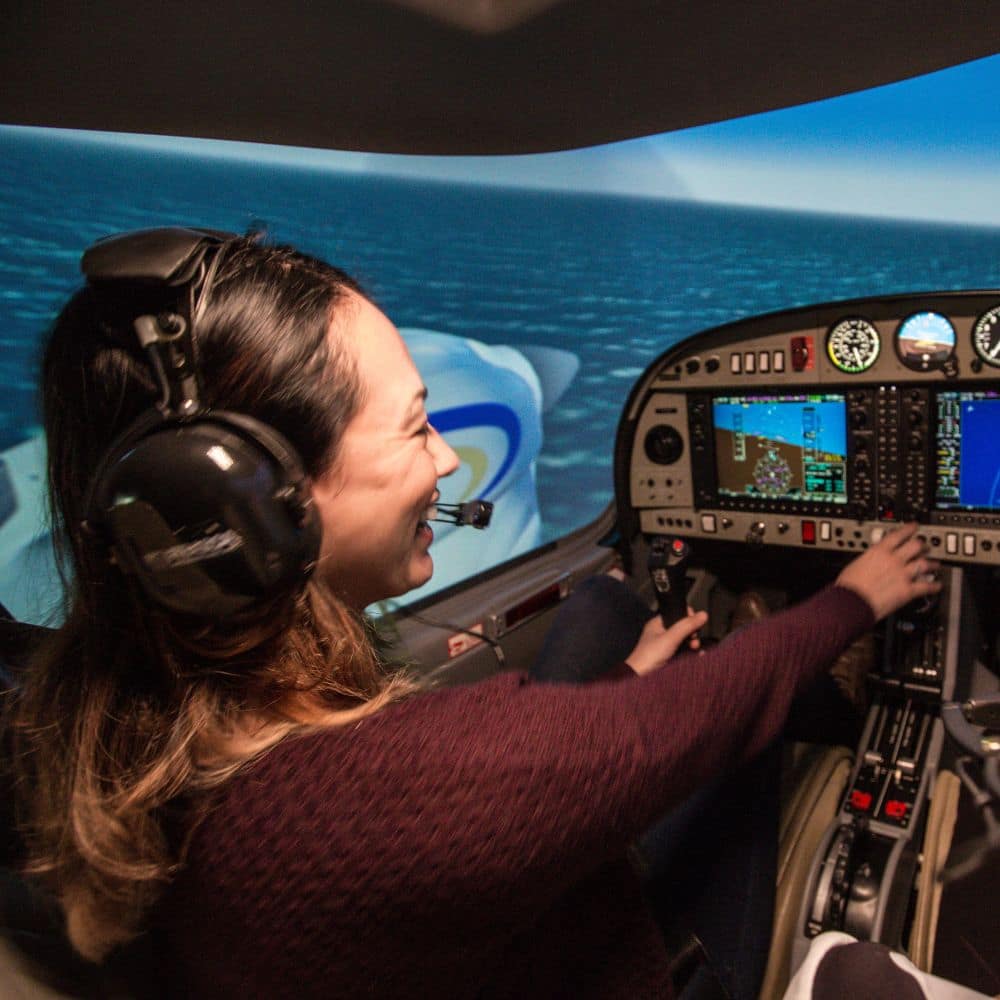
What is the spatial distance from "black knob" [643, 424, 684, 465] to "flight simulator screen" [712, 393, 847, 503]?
15 centimetres

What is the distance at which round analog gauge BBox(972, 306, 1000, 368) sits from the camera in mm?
1951

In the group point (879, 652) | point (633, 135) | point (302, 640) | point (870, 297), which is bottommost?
point (879, 652)

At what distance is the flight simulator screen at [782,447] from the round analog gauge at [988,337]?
388mm

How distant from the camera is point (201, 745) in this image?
1.97 feet

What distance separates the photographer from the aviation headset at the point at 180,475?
1.87 ft

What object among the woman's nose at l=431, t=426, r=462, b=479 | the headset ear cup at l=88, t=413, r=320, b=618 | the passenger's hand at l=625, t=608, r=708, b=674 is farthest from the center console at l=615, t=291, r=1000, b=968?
the headset ear cup at l=88, t=413, r=320, b=618

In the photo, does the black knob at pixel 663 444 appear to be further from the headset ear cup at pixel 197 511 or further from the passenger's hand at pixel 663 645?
the headset ear cup at pixel 197 511

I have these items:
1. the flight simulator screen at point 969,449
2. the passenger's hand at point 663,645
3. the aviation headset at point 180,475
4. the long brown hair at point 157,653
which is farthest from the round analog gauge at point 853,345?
the aviation headset at point 180,475

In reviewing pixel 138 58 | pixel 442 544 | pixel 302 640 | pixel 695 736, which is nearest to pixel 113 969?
pixel 302 640

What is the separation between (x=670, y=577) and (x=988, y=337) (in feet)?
3.77

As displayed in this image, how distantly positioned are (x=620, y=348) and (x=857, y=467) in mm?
2909

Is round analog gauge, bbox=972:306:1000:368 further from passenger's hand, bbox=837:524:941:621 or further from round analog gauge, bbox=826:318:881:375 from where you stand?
passenger's hand, bbox=837:524:941:621

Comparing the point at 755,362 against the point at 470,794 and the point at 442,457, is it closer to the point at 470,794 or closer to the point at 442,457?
the point at 442,457

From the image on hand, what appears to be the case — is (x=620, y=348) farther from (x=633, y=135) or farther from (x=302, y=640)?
(x=302, y=640)
